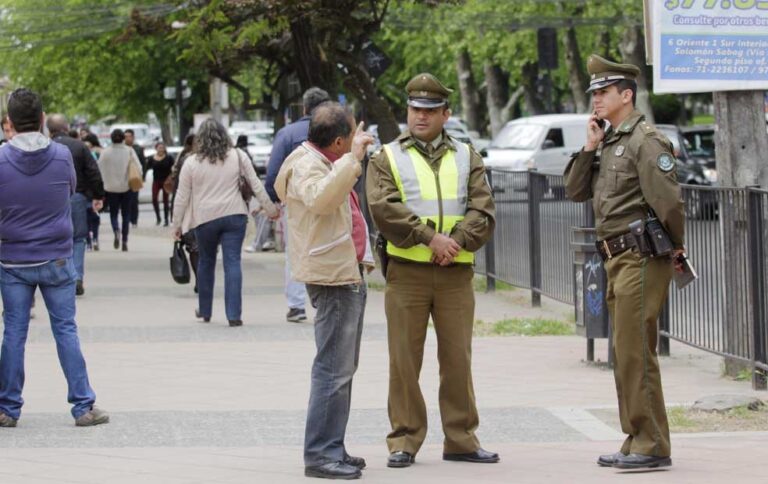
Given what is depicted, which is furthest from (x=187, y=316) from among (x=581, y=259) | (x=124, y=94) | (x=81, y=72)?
(x=124, y=94)

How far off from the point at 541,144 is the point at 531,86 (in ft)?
73.7

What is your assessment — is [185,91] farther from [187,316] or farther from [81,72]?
[187,316]

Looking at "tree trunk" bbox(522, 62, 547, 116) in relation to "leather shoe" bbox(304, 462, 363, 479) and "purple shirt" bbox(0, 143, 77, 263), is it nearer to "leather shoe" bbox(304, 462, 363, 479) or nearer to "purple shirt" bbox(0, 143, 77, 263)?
"purple shirt" bbox(0, 143, 77, 263)

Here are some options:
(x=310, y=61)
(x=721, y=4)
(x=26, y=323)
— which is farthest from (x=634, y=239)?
(x=310, y=61)

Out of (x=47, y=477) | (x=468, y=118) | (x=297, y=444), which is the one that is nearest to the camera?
(x=47, y=477)

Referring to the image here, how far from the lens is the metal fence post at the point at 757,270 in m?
9.59

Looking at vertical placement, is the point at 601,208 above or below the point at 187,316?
above

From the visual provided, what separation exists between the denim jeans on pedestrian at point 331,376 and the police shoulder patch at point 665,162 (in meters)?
1.52

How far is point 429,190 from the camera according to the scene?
25.1 feet

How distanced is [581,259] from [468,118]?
152ft

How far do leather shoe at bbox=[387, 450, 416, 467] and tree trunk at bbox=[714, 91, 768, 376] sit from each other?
3.17 metres

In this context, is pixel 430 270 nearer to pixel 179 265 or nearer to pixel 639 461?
pixel 639 461

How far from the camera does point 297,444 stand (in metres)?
8.30

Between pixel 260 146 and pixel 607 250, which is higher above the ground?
pixel 607 250
